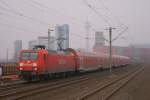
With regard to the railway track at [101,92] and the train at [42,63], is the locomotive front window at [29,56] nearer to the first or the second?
the train at [42,63]

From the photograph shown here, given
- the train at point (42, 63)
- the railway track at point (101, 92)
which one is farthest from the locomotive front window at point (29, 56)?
the railway track at point (101, 92)

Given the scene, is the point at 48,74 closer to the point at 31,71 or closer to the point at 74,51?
the point at 31,71

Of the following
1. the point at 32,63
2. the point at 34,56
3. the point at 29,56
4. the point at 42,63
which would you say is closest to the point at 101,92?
the point at 42,63

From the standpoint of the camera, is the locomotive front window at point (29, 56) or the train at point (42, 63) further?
the locomotive front window at point (29, 56)

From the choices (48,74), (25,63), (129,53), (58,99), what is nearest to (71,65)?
(48,74)

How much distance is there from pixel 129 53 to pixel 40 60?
144273mm

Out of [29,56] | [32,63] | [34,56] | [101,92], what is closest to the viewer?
[101,92]

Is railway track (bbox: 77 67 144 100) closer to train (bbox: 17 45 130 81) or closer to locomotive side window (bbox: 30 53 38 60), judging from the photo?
train (bbox: 17 45 130 81)

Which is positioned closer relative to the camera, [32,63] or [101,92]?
[101,92]

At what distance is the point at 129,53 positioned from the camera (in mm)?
166000

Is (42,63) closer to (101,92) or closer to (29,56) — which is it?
(29,56)

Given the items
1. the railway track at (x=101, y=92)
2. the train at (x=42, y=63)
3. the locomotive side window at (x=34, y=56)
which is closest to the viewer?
the railway track at (x=101, y=92)

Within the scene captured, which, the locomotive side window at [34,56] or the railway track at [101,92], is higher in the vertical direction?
the locomotive side window at [34,56]

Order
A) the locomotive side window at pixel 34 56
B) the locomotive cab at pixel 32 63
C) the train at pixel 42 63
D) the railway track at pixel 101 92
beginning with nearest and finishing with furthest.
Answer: the railway track at pixel 101 92
the locomotive cab at pixel 32 63
the train at pixel 42 63
the locomotive side window at pixel 34 56
